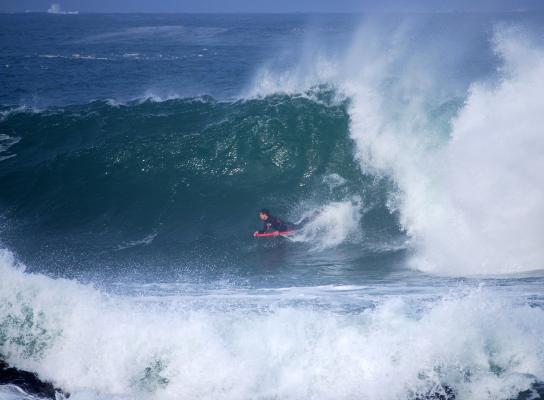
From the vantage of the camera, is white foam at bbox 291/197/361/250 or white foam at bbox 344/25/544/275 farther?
white foam at bbox 291/197/361/250

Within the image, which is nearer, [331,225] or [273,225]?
[273,225]

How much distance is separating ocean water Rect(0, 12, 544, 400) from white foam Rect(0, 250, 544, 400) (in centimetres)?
2

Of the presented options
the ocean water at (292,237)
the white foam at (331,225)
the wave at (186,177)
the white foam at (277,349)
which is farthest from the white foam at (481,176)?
the white foam at (277,349)

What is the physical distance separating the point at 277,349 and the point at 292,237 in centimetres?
496

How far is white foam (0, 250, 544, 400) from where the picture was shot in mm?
5695

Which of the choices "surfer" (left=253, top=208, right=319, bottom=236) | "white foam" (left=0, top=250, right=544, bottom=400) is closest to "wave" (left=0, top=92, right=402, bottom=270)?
"surfer" (left=253, top=208, right=319, bottom=236)

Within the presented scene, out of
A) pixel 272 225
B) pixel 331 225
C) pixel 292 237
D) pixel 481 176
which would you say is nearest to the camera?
pixel 481 176

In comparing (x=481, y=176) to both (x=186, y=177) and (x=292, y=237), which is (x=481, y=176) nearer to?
(x=292, y=237)

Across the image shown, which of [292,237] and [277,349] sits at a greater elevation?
[292,237]

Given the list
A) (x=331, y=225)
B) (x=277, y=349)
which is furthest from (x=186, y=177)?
(x=277, y=349)

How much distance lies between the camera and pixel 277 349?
6207 millimetres

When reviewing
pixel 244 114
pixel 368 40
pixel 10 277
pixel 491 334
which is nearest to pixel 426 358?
pixel 491 334

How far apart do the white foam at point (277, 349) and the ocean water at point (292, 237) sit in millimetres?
23

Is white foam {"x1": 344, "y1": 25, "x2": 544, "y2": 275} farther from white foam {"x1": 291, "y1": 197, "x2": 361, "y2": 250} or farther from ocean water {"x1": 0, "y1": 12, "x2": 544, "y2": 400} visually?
white foam {"x1": 291, "y1": 197, "x2": 361, "y2": 250}
